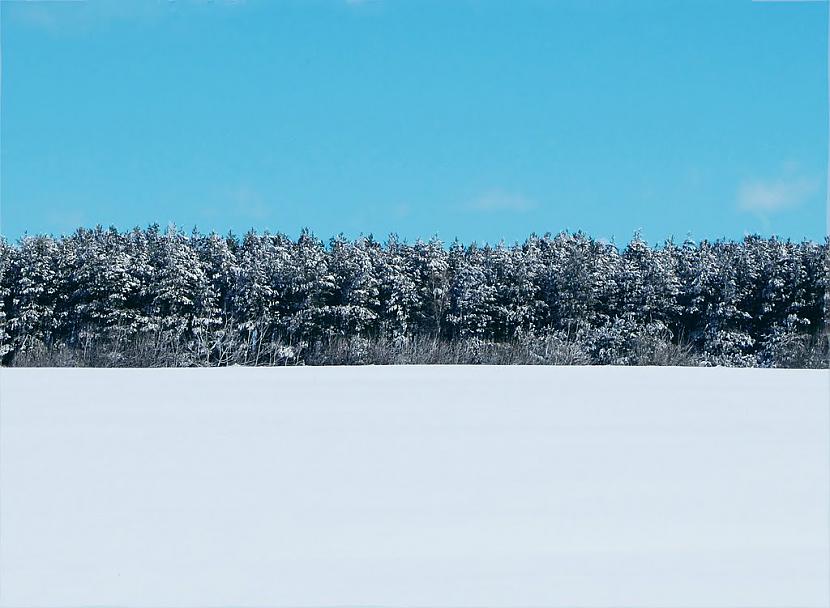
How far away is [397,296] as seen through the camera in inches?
948

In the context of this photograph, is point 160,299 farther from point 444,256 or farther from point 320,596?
point 320,596

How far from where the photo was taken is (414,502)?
11.2 feet

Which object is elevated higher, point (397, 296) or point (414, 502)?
point (397, 296)

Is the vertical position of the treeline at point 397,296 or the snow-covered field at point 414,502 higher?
the treeline at point 397,296

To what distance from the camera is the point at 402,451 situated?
429cm

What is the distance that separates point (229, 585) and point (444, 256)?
75.3 ft

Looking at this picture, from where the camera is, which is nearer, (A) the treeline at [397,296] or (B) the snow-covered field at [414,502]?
(B) the snow-covered field at [414,502]

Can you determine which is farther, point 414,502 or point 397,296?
point 397,296

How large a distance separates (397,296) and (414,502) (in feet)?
67.9

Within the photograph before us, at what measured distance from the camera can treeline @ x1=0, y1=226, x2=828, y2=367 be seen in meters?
23.1

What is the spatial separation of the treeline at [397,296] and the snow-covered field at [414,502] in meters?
16.9

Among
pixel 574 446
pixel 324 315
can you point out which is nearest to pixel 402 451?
pixel 574 446

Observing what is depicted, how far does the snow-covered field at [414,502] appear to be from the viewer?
2.67 meters
